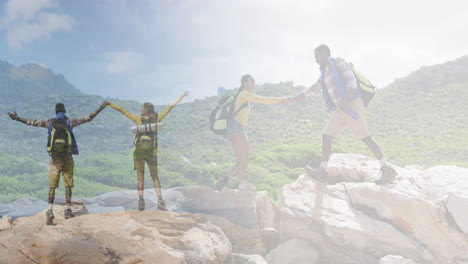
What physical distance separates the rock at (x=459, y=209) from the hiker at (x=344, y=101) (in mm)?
974

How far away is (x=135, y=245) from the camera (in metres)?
4.12

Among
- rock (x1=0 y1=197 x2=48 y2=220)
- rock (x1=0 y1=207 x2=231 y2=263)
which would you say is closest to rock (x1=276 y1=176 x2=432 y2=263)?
rock (x1=0 y1=207 x2=231 y2=263)

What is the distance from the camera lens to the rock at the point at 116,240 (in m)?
3.80

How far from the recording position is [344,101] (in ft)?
18.5

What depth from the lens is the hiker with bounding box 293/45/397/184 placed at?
18.5 ft

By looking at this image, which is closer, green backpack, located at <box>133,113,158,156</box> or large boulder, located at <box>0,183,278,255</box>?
green backpack, located at <box>133,113,158,156</box>

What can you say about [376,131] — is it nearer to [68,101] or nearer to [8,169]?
[8,169]

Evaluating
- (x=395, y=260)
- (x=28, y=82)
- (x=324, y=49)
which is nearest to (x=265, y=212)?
(x=395, y=260)

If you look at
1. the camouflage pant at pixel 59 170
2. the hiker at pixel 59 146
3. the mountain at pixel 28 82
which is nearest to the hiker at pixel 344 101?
the hiker at pixel 59 146

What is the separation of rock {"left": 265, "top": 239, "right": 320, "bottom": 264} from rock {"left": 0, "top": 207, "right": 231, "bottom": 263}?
1022 millimetres

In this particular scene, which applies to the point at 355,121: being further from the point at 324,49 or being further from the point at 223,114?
the point at 223,114

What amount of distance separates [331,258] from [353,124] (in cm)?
237

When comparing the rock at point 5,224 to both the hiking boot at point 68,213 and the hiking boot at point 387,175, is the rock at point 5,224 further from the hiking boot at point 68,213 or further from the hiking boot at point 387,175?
the hiking boot at point 387,175

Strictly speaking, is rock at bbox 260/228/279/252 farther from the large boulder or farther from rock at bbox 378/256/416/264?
rock at bbox 378/256/416/264
